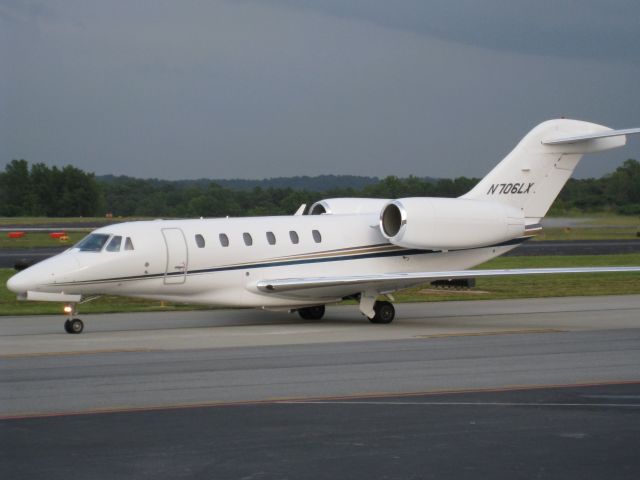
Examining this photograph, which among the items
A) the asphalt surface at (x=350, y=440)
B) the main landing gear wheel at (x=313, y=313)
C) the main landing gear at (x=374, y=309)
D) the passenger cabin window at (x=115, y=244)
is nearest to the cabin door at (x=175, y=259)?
the passenger cabin window at (x=115, y=244)

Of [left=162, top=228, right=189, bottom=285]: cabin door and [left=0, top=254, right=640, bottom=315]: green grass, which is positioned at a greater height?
[left=162, top=228, right=189, bottom=285]: cabin door

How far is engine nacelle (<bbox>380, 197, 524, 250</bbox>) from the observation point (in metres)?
25.5

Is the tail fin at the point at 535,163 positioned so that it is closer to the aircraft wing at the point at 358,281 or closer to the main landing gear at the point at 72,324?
the aircraft wing at the point at 358,281

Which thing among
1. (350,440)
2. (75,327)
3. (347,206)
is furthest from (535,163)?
(350,440)

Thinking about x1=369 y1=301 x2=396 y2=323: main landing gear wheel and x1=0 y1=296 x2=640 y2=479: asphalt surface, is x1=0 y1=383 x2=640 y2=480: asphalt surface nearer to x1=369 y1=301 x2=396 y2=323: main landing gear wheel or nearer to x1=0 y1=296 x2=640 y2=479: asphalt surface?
x1=0 y1=296 x2=640 y2=479: asphalt surface

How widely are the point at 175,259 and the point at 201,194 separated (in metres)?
42.6

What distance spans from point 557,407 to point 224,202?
160ft

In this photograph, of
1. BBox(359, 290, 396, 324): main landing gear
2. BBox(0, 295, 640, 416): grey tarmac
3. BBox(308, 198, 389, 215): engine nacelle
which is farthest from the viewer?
BBox(308, 198, 389, 215): engine nacelle

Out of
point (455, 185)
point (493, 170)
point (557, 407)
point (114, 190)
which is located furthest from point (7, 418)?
point (114, 190)

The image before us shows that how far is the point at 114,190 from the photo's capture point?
97.4m

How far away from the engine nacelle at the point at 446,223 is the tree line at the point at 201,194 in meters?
25.4

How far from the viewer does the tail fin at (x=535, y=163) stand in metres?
27.6

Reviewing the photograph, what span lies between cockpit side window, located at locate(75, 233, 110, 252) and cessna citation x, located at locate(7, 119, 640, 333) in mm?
27

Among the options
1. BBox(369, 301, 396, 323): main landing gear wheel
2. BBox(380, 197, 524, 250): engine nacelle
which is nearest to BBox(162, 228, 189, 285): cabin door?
BBox(369, 301, 396, 323): main landing gear wheel
